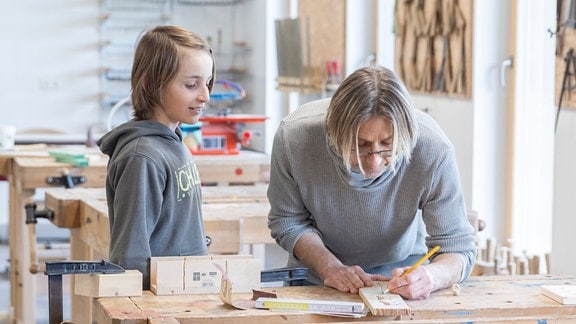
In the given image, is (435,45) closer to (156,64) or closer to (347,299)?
(156,64)

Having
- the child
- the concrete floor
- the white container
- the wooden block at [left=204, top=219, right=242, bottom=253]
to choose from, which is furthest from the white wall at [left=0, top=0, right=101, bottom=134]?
the child

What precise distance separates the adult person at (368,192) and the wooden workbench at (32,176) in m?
2.18

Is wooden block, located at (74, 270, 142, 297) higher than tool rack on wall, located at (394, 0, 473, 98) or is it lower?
lower

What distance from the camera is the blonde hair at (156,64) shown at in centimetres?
254

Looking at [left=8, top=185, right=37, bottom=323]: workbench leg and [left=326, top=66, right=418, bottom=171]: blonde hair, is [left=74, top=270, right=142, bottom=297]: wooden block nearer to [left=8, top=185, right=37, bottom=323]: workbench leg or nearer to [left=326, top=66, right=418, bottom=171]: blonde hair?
[left=326, top=66, right=418, bottom=171]: blonde hair

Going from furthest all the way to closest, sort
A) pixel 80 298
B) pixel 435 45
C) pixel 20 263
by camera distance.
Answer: pixel 435 45
pixel 20 263
pixel 80 298

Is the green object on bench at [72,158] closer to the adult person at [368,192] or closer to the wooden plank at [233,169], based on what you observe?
the wooden plank at [233,169]

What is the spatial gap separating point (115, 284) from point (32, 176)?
2566 mm

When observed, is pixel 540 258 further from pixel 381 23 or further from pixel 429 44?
pixel 381 23

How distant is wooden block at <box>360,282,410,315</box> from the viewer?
222 centimetres

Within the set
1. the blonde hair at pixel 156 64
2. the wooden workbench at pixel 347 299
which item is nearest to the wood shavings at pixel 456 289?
the wooden workbench at pixel 347 299

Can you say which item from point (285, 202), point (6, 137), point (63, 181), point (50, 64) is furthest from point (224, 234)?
point (50, 64)

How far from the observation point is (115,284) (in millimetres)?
2291

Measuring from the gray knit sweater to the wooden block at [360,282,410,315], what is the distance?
0.81ft
